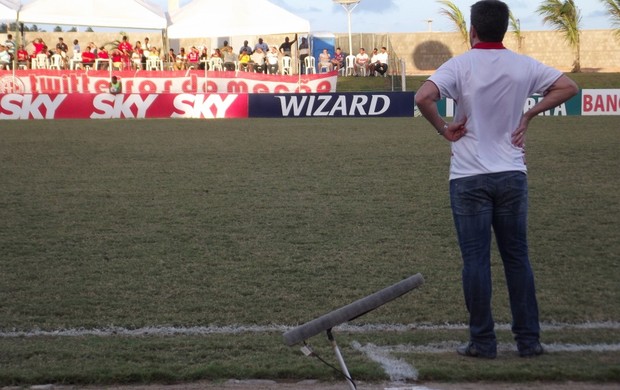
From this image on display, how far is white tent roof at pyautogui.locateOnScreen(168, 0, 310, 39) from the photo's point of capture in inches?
1181

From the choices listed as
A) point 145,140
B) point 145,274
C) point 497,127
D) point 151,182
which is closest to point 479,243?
point 497,127

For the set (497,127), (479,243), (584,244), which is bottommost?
(584,244)

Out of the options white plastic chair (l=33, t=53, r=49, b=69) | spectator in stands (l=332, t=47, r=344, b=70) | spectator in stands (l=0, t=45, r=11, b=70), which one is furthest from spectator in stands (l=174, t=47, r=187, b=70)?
spectator in stands (l=332, t=47, r=344, b=70)

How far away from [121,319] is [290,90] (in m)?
24.5

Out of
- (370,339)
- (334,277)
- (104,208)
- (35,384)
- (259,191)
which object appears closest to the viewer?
(35,384)

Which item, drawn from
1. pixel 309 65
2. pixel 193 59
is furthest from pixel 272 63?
pixel 193 59

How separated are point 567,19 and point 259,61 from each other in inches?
706

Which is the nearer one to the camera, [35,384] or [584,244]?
[35,384]

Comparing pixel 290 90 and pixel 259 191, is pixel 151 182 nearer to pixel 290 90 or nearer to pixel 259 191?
pixel 259 191

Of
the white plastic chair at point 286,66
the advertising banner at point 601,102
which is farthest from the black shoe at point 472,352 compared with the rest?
the white plastic chair at point 286,66

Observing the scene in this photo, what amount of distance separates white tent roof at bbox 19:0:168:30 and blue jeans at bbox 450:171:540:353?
25725 millimetres

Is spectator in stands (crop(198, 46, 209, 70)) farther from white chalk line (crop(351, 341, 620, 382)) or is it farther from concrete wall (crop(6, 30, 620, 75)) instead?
white chalk line (crop(351, 341, 620, 382))

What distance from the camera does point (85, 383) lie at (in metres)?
4.52

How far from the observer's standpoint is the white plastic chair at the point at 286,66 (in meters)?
32.3
